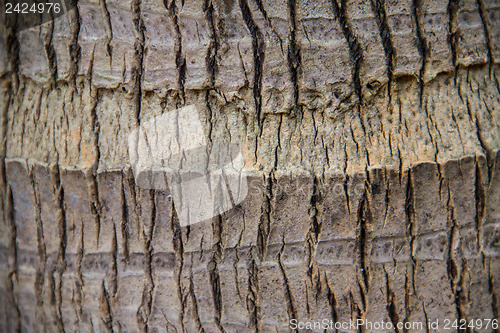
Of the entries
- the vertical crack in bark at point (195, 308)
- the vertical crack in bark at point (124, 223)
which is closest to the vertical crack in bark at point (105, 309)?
the vertical crack in bark at point (124, 223)

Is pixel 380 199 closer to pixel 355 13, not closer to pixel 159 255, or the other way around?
pixel 355 13

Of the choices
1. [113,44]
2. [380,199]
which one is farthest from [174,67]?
[380,199]

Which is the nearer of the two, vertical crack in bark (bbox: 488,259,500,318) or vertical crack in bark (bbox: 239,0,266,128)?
vertical crack in bark (bbox: 239,0,266,128)

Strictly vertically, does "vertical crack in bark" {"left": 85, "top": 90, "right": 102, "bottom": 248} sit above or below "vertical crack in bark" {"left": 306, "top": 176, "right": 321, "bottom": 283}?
above

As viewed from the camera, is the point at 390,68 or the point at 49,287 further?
the point at 49,287

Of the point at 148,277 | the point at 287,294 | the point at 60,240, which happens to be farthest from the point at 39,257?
the point at 287,294

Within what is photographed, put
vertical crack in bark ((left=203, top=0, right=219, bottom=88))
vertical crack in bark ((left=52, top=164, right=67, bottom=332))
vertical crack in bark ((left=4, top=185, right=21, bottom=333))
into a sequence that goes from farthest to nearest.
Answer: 1. vertical crack in bark ((left=4, top=185, right=21, bottom=333))
2. vertical crack in bark ((left=52, top=164, right=67, bottom=332))
3. vertical crack in bark ((left=203, top=0, right=219, bottom=88))

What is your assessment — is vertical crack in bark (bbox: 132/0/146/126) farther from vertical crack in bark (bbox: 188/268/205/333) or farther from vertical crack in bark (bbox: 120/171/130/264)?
vertical crack in bark (bbox: 188/268/205/333)

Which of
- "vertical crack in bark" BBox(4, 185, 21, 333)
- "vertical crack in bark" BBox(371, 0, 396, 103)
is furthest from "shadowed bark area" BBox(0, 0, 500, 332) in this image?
"vertical crack in bark" BBox(4, 185, 21, 333)
